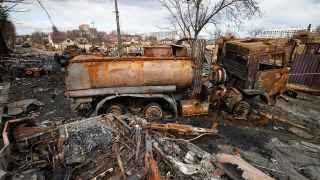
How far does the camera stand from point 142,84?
6324mm

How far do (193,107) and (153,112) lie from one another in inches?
50.5

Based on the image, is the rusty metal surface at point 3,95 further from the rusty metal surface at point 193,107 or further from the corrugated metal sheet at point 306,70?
the corrugated metal sheet at point 306,70

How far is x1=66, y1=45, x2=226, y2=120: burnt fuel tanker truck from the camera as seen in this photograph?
6016 mm

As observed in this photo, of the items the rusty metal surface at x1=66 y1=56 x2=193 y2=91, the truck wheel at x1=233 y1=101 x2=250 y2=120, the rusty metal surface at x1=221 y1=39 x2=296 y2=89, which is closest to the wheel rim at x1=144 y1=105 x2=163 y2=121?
the rusty metal surface at x1=66 y1=56 x2=193 y2=91

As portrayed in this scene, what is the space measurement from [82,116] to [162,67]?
114 inches

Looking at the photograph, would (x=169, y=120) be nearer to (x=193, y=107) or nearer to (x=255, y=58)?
(x=193, y=107)

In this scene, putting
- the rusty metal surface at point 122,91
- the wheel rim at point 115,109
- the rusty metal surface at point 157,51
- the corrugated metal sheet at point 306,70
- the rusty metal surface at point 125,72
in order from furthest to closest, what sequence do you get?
the corrugated metal sheet at point 306,70
the rusty metal surface at point 157,51
the wheel rim at point 115,109
the rusty metal surface at point 122,91
the rusty metal surface at point 125,72

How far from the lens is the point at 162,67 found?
6.31 m

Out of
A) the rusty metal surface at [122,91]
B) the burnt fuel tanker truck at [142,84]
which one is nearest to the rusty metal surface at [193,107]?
the burnt fuel tanker truck at [142,84]

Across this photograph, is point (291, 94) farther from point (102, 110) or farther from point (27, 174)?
point (27, 174)

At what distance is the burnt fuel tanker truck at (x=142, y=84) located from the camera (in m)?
6.02

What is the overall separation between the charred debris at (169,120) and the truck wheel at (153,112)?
1.2 inches

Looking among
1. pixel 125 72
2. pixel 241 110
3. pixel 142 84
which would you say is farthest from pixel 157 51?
pixel 241 110

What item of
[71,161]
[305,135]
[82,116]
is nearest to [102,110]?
[82,116]
